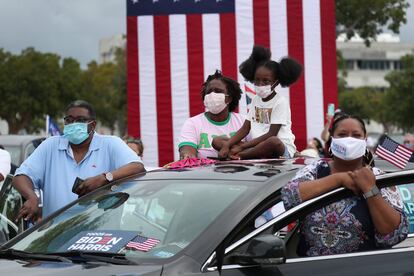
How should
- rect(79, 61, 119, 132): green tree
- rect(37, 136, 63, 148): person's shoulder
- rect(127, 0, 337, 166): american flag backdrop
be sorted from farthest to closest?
rect(79, 61, 119, 132): green tree → rect(127, 0, 337, 166): american flag backdrop → rect(37, 136, 63, 148): person's shoulder

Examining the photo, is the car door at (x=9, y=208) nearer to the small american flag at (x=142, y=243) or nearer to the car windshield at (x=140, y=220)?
the car windshield at (x=140, y=220)

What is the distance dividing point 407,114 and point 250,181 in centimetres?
6285

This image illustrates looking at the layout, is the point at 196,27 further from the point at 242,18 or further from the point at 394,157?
the point at 394,157

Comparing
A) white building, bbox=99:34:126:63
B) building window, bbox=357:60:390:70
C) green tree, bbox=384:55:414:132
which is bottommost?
green tree, bbox=384:55:414:132

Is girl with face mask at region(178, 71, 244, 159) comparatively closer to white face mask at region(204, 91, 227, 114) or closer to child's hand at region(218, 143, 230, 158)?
white face mask at region(204, 91, 227, 114)

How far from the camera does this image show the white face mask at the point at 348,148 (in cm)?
489

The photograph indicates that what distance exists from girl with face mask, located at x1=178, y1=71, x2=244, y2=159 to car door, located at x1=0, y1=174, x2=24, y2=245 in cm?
150

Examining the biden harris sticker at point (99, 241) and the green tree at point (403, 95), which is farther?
the green tree at point (403, 95)

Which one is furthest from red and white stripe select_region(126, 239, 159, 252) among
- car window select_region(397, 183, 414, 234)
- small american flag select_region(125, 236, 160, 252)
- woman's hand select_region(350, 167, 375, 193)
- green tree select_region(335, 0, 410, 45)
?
green tree select_region(335, 0, 410, 45)

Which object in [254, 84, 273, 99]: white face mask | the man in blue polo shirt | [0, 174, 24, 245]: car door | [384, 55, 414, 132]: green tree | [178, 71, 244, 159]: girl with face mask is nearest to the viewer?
the man in blue polo shirt

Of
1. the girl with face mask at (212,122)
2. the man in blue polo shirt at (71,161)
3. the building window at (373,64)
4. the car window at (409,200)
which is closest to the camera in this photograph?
the car window at (409,200)

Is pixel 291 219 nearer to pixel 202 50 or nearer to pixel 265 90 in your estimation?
pixel 265 90

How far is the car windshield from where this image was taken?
4543 mm

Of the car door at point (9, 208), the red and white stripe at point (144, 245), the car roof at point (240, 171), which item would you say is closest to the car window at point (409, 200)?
the car roof at point (240, 171)
